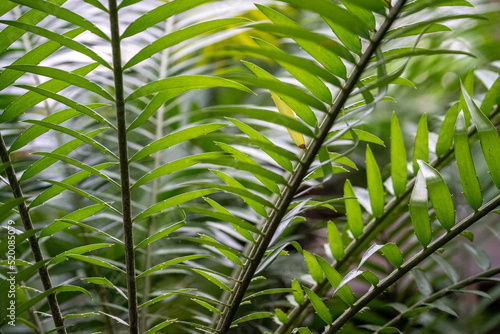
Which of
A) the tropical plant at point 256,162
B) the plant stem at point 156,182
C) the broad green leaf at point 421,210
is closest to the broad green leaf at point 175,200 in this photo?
the tropical plant at point 256,162

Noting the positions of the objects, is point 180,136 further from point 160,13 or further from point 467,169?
point 467,169

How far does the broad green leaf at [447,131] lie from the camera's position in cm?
52

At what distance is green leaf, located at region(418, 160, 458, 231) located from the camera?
1.36 feet

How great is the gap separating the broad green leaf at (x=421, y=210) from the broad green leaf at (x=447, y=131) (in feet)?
0.42

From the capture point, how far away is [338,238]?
553 mm

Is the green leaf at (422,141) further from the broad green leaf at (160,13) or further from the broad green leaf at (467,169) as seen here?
the broad green leaf at (160,13)

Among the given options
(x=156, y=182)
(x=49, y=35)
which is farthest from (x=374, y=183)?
(x=156, y=182)

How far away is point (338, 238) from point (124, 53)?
1.93 ft

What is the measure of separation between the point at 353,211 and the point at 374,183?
5cm

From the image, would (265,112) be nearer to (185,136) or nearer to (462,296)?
(185,136)

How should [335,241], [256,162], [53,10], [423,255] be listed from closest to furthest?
1. [53,10]
2. [423,255]
3. [335,241]
4. [256,162]

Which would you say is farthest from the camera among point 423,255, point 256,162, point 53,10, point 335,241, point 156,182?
point 156,182

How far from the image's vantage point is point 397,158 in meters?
0.50

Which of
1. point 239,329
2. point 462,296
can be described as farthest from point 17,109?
point 462,296
